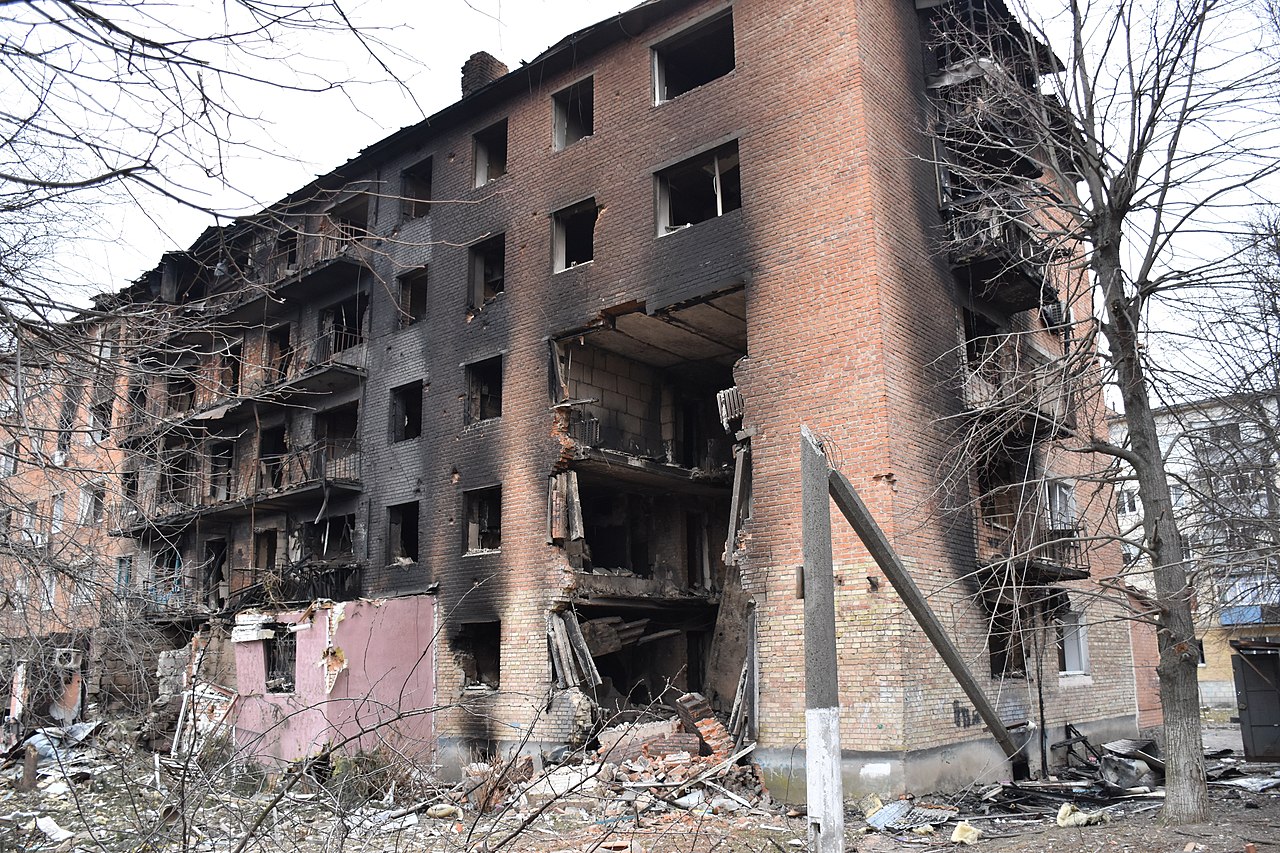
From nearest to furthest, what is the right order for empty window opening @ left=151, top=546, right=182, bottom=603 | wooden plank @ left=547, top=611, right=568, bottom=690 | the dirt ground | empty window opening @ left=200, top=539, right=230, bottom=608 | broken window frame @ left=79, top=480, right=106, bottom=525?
broken window frame @ left=79, top=480, right=106, bottom=525 < the dirt ground < empty window opening @ left=151, top=546, right=182, bottom=603 < wooden plank @ left=547, top=611, right=568, bottom=690 < empty window opening @ left=200, top=539, right=230, bottom=608

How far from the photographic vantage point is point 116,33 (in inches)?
119

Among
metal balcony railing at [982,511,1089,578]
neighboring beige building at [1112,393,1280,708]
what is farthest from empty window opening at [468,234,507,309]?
neighboring beige building at [1112,393,1280,708]

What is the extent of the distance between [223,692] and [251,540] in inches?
233

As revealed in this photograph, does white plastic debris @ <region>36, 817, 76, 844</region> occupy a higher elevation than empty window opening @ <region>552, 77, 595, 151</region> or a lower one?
lower

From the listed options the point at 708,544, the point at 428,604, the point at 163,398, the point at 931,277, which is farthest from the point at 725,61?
the point at 163,398

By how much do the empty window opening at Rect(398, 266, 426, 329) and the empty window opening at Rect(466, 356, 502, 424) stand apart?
2.33 metres

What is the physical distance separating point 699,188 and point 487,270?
215 inches

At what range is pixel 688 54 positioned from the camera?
19.2 metres

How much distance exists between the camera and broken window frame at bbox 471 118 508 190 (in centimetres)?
2172

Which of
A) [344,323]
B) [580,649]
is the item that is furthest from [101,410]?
[344,323]

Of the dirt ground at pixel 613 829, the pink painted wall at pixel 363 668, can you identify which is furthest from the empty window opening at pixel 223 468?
the dirt ground at pixel 613 829

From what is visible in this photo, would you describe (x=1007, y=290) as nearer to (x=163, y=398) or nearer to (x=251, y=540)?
(x=163, y=398)

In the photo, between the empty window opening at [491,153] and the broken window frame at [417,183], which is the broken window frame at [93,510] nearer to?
the empty window opening at [491,153]

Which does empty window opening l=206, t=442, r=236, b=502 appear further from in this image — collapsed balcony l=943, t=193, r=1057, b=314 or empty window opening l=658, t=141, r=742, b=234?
collapsed balcony l=943, t=193, r=1057, b=314
